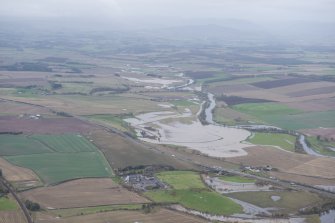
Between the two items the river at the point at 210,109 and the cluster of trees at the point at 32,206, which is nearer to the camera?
the cluster of trees at the point at 32,206

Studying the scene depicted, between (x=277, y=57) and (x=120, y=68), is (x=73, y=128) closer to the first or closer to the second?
(x=120, y=68)

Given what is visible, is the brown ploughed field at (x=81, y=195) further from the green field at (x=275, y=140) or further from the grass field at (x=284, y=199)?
the green field at (x=275, y=140)

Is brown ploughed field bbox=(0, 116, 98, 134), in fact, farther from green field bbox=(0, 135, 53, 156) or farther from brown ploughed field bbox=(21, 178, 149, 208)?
brown ploughed field bbox=(21, 178, 149, 208)

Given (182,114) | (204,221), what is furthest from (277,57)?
(204,221)

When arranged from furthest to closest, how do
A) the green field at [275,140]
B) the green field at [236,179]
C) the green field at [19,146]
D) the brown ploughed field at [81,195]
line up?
the green field at [275,140]
the green field at [19,146]
the green field at [236,179]
the brown ploughed field at [81,195]

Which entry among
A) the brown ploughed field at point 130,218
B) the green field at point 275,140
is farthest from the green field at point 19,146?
the green field at point 275,140
